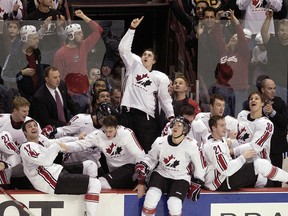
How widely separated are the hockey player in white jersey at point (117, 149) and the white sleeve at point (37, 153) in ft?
1.18

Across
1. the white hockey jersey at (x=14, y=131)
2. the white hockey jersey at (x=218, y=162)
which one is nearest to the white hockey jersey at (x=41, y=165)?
the white hockey jersey at (x=14, y=131)

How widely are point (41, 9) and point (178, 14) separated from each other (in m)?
1.76

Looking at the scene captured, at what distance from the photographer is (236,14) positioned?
472 inches

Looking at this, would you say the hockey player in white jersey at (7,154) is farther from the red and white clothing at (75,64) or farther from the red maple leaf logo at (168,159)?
the red maple leaf logo at (168,159)

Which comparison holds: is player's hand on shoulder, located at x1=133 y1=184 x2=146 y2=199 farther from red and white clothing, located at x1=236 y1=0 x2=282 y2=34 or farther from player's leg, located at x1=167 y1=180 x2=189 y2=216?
red and white clothing, located at x1=236 y1=0 x2=282 y2=34

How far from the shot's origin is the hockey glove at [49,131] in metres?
10.0

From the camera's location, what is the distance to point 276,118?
1034cm

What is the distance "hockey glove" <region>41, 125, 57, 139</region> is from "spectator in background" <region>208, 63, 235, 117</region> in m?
1.58

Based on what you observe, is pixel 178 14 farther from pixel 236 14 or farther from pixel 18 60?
pixel 18 60

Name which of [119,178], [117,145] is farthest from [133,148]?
[119,178]

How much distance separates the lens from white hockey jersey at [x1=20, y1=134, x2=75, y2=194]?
9414 mm

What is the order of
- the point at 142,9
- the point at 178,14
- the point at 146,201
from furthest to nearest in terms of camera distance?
the point at 142,9 → the point at 178,14 → the point at 146,201

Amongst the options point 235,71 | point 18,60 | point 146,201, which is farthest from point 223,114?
point 18,60

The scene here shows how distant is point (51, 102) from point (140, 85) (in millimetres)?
839
